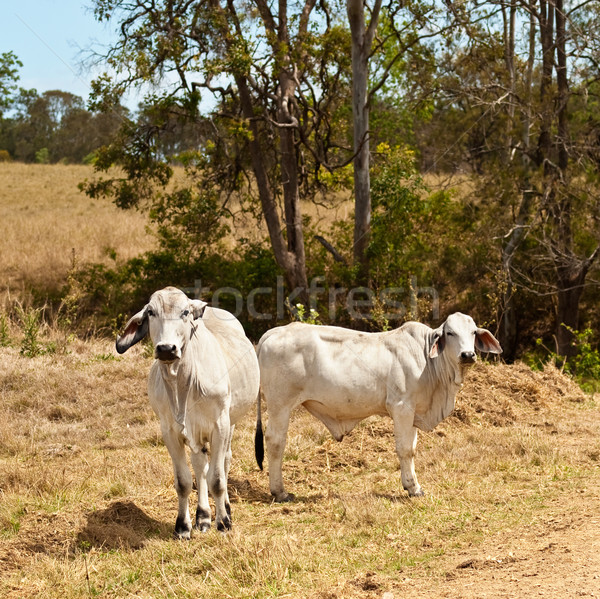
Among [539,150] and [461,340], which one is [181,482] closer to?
[461,340]

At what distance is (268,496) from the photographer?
7.65 meters

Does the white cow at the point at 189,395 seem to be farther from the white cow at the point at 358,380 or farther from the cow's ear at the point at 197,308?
the white cow at the point at 358,380

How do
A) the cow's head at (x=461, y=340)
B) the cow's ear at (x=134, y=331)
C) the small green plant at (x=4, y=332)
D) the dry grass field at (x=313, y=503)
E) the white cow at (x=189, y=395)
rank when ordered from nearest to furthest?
the dry grass field at (x=313, y=503)
the white cow at (x=189, y=395)
the cow's ear at (x=134, y=331)
the cow's head at (x=461, y=340)
the small green plant at (x=4, y=332)

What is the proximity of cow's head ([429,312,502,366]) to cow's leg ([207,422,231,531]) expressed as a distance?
207cm

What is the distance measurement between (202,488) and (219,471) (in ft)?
0.74

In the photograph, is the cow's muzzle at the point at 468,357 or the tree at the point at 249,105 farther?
the tree at the point at 249,105

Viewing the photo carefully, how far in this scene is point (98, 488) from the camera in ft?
24.9

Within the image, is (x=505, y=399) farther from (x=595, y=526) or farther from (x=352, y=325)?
(x=352, y=325)

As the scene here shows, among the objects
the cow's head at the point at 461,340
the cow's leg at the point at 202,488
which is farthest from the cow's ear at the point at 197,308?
the cow's head at the point at 461,340

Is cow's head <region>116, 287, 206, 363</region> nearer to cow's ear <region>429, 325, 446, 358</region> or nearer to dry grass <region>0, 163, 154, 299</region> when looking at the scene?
cow's ear <region>429, 325, 446, 358</region>

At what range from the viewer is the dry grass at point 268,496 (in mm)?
5574

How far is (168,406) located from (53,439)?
3939 mm

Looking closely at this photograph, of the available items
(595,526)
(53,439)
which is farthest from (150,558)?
(53,439)

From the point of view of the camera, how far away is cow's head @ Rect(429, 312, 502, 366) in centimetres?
717
